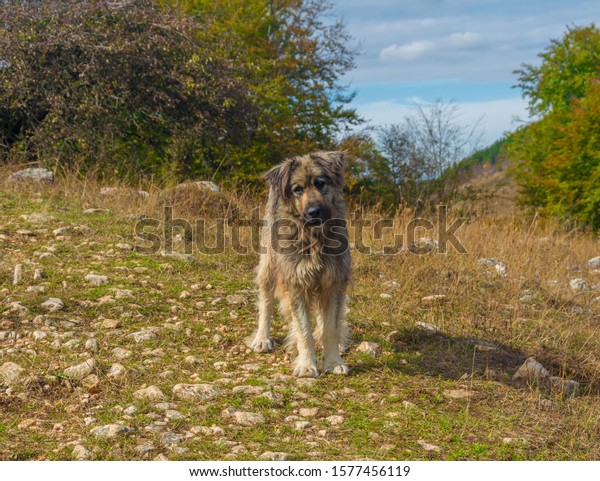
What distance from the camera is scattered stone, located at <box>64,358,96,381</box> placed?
472 centimetres

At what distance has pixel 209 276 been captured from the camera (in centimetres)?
756

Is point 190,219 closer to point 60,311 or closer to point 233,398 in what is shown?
point 60,311

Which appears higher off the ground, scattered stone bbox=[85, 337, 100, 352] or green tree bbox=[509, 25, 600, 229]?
green tree bbox=[509, 25, 600, 229]

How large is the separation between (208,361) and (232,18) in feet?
55.0

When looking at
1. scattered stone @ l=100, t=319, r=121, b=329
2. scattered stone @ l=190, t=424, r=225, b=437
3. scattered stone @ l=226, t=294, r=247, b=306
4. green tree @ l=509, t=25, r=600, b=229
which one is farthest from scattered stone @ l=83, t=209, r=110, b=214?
green tree @ l=509, t=25, r=600, b=229

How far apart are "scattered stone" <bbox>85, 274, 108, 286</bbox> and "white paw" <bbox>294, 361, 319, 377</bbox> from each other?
284cm

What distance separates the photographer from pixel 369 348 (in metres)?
5.71

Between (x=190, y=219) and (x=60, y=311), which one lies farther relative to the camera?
(x=190, y=219)

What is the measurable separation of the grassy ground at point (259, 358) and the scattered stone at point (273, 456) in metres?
0.02

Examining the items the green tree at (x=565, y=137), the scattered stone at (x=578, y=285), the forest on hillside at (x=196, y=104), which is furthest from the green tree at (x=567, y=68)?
the scattered stone at (x=578, y=285)

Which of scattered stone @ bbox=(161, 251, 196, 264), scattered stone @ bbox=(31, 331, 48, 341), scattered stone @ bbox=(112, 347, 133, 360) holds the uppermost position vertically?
scattered stone @ bbox=(161, 251, 196, 264)

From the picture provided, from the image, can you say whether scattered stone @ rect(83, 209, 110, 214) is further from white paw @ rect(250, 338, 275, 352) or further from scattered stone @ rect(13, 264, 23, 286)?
white paw @ rect(250, 338, 275, 352)

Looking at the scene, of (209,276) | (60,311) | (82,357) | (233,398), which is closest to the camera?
(233,398)

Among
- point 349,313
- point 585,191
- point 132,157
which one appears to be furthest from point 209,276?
point 585,191
